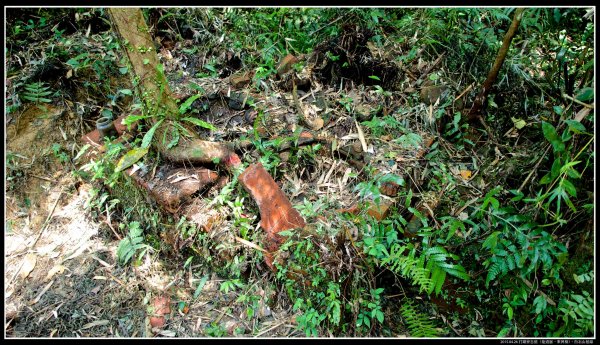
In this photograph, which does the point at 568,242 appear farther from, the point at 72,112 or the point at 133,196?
the point at 72,112

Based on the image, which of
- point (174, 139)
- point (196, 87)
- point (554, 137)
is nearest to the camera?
point (554, 137)

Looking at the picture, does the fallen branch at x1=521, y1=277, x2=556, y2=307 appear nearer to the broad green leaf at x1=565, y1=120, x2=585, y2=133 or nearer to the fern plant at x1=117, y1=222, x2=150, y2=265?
the broad green leaf at x1=565, y1=120, x2=585, y2=133

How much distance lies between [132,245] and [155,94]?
1277mm

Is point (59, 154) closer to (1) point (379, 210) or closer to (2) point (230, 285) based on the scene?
(2) point (230, 285)

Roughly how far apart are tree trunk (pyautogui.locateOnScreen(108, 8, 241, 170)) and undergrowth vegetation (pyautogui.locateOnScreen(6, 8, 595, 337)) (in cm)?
17

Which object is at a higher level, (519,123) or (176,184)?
(519,123)

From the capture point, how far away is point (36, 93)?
14.5 ft

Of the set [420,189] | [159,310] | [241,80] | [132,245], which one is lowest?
[159,310]

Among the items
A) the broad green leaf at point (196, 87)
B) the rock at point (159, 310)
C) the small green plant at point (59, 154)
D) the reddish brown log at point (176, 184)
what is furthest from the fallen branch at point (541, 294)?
the small green plant at point (59, 154)

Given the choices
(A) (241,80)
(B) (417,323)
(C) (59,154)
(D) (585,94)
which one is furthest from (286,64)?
(B) (417,323)

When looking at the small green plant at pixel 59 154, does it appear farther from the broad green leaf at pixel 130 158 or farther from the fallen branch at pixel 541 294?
the fallen branch at pixel 541 294

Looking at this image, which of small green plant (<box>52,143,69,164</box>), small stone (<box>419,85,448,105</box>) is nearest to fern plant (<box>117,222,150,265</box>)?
small green plant (<box>52,143,69,164</box>)

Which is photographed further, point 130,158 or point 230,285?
point 130,158

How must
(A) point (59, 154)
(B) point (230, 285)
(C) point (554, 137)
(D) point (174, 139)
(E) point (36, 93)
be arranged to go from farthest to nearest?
(E) point (36, 93), (A) point (59, 154), (D) point (174, 139), (B) point (230, 285), (C) point (554, 137)
